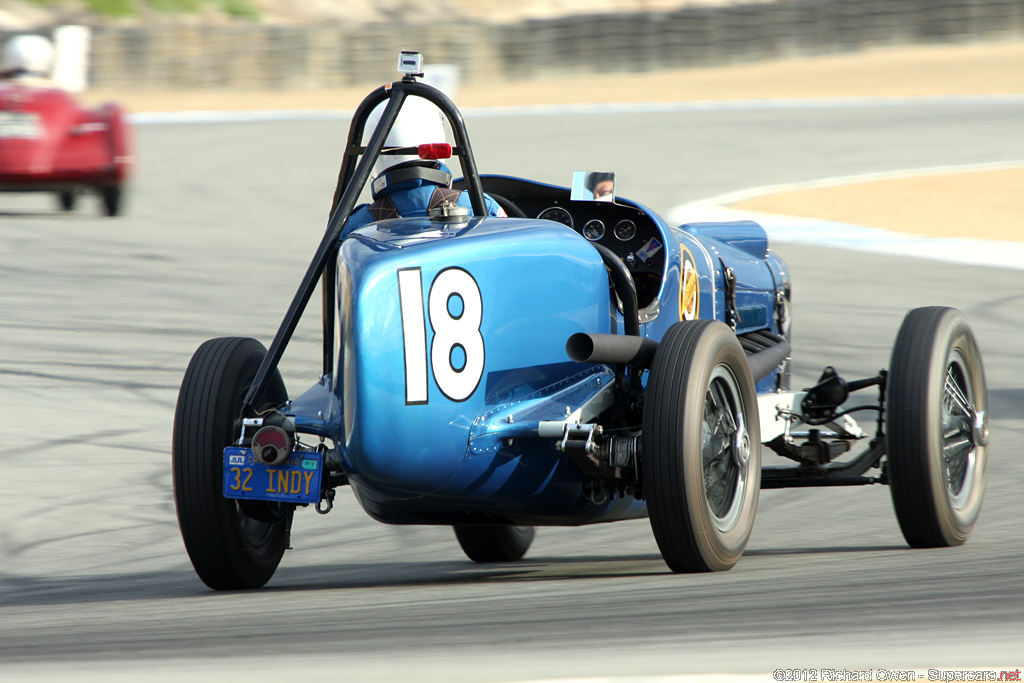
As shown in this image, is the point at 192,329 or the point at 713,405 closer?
the point at 713,405

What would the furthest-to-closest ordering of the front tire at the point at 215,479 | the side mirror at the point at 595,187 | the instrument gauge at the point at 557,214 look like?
1. the instrument gauge at the point at 557,214
2. the side mirror at the point at 595,187
3. the front tire at the point at 215,479

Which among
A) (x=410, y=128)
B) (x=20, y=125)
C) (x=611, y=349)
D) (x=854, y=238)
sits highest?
(x=410, y=128)

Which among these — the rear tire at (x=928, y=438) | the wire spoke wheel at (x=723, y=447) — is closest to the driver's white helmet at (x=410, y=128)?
the wire spoke wheel at (x=723, y=447)

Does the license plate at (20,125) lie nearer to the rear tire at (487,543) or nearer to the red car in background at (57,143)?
the red car in background at (57,143)

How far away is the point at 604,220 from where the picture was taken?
5.53 meters

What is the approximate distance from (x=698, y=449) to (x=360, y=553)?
177 cm

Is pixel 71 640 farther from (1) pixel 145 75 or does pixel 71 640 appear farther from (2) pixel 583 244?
(1) pixel 145 75

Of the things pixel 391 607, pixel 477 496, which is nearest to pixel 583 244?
pixel 477 496

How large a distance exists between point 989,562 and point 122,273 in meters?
8.52

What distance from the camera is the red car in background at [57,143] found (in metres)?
12.7

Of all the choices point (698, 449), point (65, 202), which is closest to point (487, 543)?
point (698, 449)

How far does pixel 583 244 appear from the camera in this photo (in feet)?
15.1

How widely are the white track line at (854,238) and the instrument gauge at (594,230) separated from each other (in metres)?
7.62

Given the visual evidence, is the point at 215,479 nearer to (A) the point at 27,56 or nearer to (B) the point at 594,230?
(B) the point at 594,230
